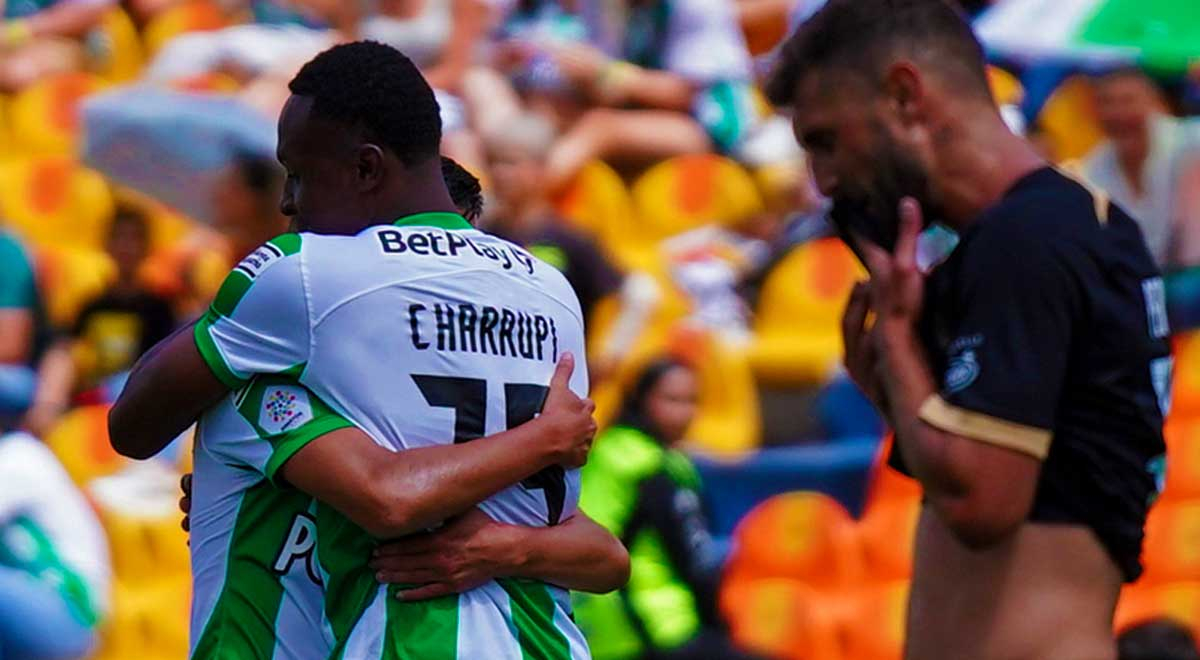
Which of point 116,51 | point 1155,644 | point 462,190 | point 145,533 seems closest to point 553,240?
point 145,533

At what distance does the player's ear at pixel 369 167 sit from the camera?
12.1ft

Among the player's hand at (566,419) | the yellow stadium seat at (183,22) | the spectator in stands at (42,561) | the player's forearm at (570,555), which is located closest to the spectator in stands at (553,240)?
the spectator in stands at (42,561)

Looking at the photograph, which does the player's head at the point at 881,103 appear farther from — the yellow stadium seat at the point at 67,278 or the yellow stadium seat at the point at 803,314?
the yellow stadium seat at the point at 67,278

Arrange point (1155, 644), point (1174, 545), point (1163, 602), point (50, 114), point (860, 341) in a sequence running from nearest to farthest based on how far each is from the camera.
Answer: point (860, 341) → point (1155, 644) → point (1163, 602) → point (1174, 545) → point (50, 114)

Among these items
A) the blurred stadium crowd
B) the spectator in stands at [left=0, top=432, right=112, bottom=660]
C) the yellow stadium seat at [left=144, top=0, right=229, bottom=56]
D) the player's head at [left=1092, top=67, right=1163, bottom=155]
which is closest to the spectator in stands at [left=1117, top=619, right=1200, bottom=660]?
the blurred stadium crowd

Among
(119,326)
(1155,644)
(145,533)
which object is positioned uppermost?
(1155,644)

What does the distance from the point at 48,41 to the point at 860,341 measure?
1083 centimetres

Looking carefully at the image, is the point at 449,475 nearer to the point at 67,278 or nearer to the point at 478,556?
the point at 478,556

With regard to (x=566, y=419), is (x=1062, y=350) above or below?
above

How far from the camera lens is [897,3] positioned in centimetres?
384

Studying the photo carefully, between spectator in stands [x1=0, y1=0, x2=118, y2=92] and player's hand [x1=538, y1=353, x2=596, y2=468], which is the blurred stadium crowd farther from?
player's hand [x1=538, y1=353, x2=596, y2=468]

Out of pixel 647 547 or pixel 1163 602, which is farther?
pixel 1163 602

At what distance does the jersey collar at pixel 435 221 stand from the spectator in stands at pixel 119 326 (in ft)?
21.7

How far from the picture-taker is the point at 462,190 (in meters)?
4.28
